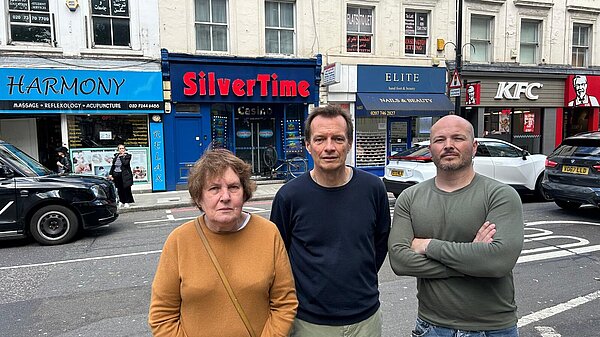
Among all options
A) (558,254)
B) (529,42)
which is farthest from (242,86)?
(529,42)

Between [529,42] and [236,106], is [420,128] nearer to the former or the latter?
[529,42]

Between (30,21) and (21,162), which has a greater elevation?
(30,21)

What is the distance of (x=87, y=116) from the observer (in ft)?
41.8

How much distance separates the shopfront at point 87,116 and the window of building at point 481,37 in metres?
11.6

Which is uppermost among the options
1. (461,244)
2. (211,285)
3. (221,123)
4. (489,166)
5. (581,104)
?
(581,104)

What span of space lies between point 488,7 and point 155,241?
1487 centimetres

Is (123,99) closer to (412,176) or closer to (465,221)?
(412,176)

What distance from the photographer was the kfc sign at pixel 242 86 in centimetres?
1323

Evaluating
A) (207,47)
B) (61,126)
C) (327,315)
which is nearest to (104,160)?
(61,126)

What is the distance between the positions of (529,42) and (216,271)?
18737 mm

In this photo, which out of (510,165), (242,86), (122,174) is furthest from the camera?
(242,86)

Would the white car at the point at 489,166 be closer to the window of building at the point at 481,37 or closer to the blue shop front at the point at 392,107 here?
the blue shop front at the point at 392,107

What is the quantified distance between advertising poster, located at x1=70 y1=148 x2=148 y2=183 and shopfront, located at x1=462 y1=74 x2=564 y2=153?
11513 millimetres

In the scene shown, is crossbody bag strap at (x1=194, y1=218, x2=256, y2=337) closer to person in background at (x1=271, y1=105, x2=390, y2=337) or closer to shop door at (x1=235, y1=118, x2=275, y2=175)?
person in background at (x1=271, y1=105, x2=390, y2=337)
